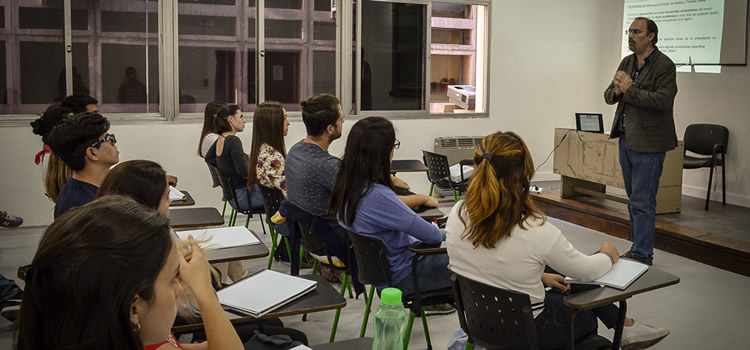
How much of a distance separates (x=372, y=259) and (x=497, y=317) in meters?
0.78

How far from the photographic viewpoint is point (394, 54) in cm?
757

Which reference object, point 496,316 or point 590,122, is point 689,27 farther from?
point 496,316

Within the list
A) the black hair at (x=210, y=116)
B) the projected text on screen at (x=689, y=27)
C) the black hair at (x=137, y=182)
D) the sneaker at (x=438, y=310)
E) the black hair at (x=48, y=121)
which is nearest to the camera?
the black hair at (x=137, y=182)

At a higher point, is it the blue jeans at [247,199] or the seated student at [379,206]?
the seated student at [379,206]

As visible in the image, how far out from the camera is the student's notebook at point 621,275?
2.48 meters

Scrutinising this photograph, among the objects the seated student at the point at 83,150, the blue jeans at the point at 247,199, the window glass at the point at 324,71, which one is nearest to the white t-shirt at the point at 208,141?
the blue jeans at the point at 247,199

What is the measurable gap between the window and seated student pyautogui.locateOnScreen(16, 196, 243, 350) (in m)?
5.58

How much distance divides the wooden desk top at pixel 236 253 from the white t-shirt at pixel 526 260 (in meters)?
0.82

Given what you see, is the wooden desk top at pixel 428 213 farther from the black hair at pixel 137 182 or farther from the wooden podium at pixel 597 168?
the wooden podium at pixel 597 168

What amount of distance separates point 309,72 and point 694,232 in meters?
3.95

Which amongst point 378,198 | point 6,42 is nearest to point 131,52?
point 6,42

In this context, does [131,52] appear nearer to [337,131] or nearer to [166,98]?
[166,98]

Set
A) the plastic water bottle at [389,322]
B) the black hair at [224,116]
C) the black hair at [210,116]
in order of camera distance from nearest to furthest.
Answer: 1. the plastic water bottle at [389,322]
2. the black hair at [224,116]
3. the black hair at [210,116]

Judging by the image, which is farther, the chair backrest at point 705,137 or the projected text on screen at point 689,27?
the projected text on screen at point 689,27
